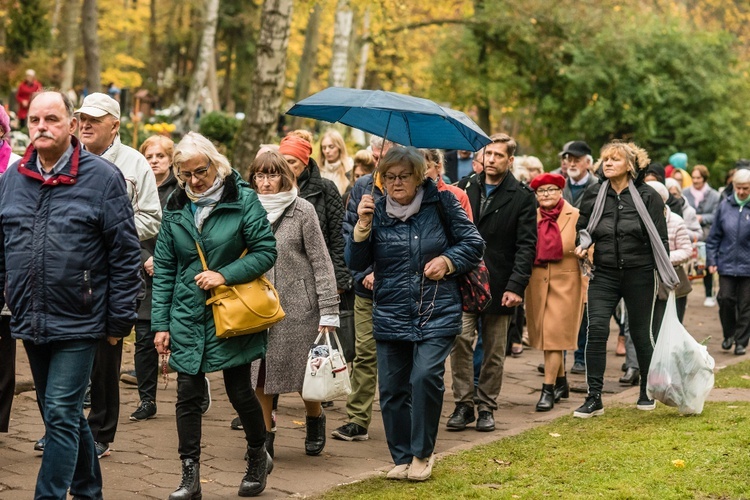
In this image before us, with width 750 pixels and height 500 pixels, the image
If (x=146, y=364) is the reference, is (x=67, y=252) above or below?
above

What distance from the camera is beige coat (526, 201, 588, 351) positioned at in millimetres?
9586

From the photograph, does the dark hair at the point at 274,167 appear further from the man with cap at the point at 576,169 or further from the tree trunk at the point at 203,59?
the tree trunk at the point at 203,59

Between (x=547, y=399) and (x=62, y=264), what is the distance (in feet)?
17.1

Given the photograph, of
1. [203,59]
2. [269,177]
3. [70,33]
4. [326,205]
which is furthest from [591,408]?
[70,33]

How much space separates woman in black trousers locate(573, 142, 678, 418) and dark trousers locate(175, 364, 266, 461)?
11.3ft

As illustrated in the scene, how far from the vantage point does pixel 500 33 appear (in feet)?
102

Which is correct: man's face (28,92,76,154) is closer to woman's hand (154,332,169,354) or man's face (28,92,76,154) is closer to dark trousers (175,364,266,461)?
woman's hand (154,332,169,354)

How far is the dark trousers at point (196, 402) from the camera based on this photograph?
20.0ft

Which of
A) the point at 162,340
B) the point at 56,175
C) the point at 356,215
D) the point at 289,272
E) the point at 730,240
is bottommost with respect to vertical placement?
the point at 162,340

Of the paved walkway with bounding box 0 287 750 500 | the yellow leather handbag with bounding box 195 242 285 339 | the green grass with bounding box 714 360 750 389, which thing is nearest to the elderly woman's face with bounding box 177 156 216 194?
the yellow leather handbag with bounding box 195 242 285 339

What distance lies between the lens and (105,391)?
274 inches

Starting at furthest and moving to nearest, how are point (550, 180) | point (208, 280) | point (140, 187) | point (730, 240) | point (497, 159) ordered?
point (730, 240), point (550, 180), point (497, 159), point (140, 187), point (208, 280)

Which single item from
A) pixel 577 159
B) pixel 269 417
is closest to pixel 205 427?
pixel 269 417

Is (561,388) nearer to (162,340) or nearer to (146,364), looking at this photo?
(146,364)
